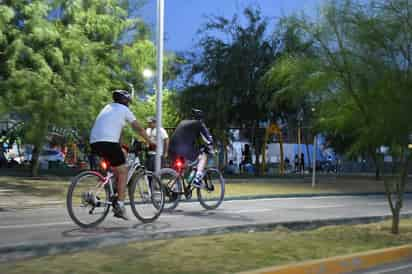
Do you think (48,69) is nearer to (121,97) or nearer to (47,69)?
(47,69)

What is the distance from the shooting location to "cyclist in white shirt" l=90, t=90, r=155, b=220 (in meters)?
8.84

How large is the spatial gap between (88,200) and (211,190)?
3.96 meters

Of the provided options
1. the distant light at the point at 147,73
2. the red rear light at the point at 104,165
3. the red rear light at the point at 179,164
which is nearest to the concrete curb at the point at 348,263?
the red rear light at the point at 104,165

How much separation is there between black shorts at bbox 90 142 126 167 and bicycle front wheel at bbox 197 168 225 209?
3.51 metres

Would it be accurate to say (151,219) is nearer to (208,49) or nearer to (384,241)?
(384,241)

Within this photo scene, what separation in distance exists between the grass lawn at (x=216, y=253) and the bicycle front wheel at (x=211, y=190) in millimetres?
2807

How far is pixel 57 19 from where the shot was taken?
59.8 feet

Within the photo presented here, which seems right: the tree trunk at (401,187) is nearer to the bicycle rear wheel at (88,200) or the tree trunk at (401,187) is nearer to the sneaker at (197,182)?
the sneaker at (197,182)

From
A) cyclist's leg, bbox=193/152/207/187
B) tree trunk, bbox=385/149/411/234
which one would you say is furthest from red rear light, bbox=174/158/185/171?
tree trunk, bbox=385/149/411/234

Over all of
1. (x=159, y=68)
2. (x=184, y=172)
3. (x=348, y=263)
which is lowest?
(x=348, y=263)

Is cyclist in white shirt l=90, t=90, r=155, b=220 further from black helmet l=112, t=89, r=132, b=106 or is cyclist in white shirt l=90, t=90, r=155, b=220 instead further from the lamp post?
the lamp post

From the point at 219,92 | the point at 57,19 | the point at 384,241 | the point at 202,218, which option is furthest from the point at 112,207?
the point at 219,92

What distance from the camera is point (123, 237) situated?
316 inches

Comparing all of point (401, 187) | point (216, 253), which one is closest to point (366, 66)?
point (401, 187)
